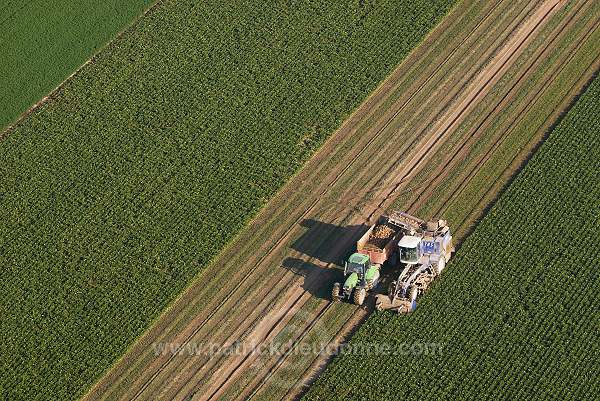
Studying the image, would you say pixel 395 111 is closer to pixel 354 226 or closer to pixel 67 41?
pixel 354 226

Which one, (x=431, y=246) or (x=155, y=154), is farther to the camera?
(x=155, y=154)

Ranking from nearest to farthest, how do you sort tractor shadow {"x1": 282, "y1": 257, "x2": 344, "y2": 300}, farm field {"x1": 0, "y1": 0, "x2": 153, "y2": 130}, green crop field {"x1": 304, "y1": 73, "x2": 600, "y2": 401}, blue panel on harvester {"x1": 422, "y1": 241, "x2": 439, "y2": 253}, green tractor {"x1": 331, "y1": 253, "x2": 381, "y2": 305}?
green crop field {"x1": 304, "y1": 73, "x2": 600, "y2": 401}
green tractor {"x1": 331, "y1": 253, "x2": 381, "y2": 305}
blue panel on harvester {"x1": 422, "y1": 241, "x2": 439, "y2": 253}
tractor shadow {"x1": 282, "y1": 257, "x2": 344, "y2": 300}
farm field {"x1": 0, "y1": 0, "x2": 153, "y2": 130}

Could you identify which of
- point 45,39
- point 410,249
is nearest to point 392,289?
A: point 410,249

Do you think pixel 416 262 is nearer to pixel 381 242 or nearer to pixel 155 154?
pixel 381 242

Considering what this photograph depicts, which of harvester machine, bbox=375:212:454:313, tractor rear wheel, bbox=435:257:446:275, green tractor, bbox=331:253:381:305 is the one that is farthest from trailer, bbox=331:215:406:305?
tractor rear wheel, bbox=435:257:446:275

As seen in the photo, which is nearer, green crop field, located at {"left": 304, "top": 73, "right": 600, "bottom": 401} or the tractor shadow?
green crop field, located at {"left": 304, "top": 73, "right": 600, "bottom": 401}

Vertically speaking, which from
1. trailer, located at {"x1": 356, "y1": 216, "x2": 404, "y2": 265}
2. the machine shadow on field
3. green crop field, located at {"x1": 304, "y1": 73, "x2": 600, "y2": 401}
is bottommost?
green crop field, located at {"x1": 304, "y1": 73, "x2": 600, "y2": 401}

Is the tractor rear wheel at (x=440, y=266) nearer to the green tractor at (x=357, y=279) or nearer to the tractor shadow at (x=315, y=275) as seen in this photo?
the green tractor at (x=357, y=279)

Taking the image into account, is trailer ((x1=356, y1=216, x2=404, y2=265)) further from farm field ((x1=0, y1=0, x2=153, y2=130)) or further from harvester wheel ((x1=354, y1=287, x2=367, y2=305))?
farm field ((x1=0, y1=0, x2=153, y2=130))
